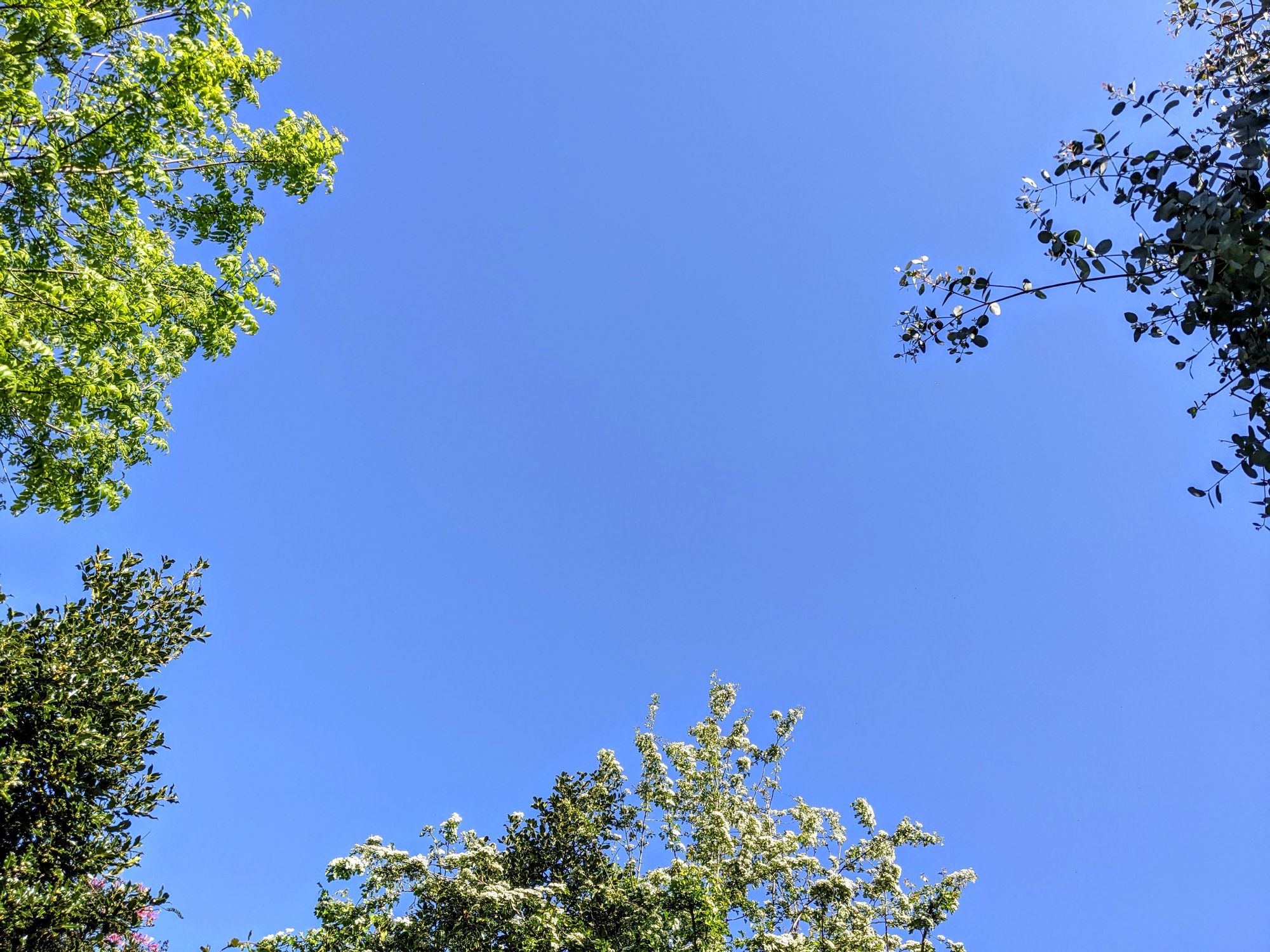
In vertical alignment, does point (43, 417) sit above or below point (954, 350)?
above

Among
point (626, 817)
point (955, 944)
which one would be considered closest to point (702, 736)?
point (626, 817)

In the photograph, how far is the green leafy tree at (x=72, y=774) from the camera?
360 inches

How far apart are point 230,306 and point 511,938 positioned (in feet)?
39.4

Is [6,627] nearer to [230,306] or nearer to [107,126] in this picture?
[230,306]

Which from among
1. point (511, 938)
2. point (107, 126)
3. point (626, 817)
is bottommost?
point (511, 938)

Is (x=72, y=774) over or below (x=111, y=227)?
below

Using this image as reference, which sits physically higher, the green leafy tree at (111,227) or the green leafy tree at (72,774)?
the green leafy tree at (111,227)

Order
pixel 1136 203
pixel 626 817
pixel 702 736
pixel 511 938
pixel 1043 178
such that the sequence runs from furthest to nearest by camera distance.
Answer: pixel 702 736
pixel 626 817
pixel 511 938
pixel 1043 178
pixel 1136 203

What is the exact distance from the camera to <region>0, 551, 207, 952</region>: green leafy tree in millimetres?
9156

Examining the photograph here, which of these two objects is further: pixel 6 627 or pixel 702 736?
pixel 702 736

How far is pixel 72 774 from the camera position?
32.0ft

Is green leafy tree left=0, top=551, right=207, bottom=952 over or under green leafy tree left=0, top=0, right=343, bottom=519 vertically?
under

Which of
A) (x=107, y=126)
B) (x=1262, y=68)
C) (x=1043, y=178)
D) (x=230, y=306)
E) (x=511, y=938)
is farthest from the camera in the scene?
(x=511, y=938)

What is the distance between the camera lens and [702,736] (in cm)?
2028
